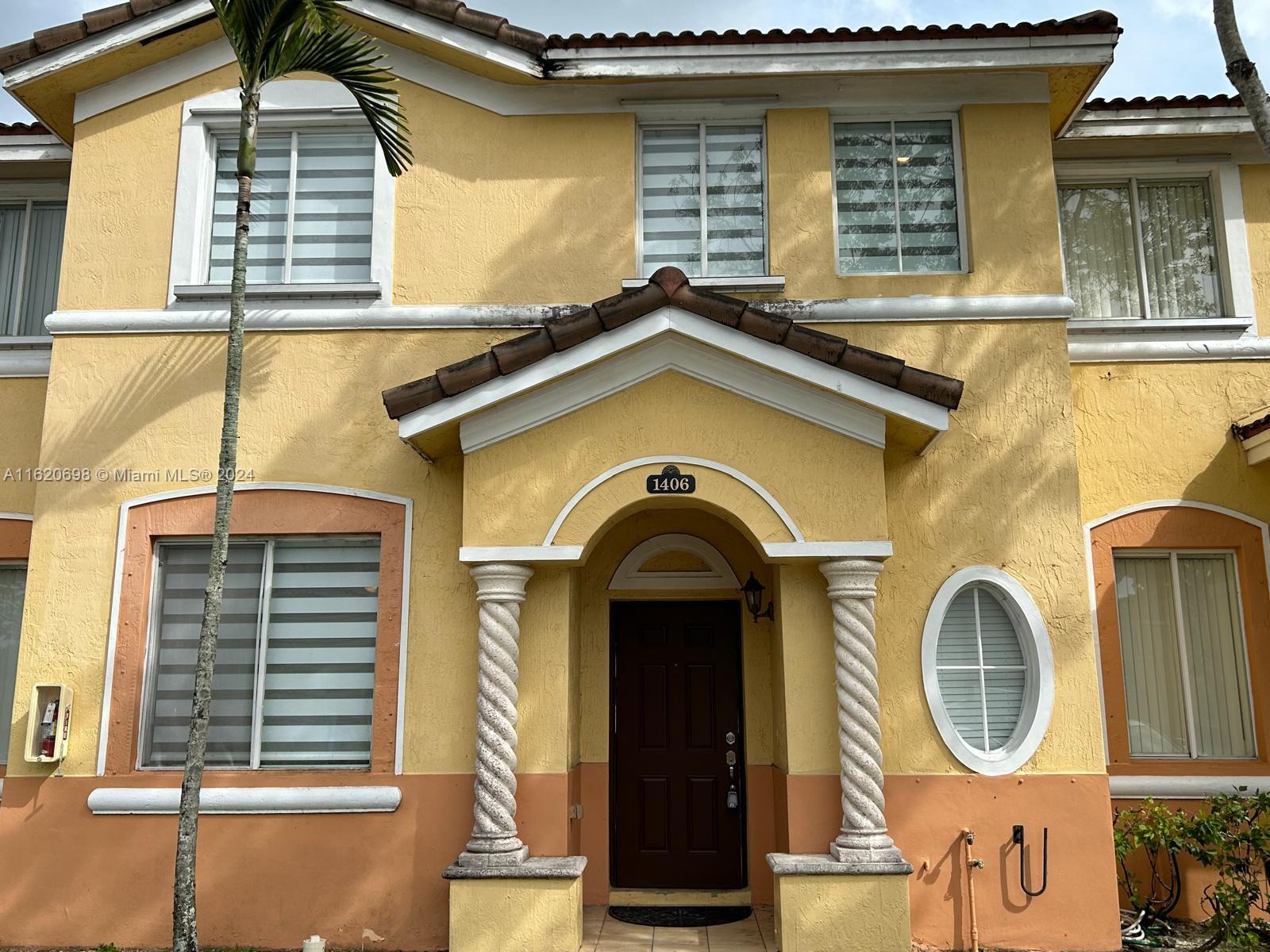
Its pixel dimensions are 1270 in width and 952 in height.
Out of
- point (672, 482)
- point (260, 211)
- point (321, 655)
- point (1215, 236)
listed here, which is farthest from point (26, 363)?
point (1215, 236)

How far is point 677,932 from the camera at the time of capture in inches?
297

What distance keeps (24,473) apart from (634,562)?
5.37 meters

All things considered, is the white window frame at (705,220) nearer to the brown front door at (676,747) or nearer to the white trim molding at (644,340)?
the white trim molding at (644,340)

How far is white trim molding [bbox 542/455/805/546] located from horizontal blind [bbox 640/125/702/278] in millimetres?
1936

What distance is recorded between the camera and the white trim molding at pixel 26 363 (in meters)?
9.16

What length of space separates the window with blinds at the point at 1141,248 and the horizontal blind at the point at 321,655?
665cm

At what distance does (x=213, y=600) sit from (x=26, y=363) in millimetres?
4157

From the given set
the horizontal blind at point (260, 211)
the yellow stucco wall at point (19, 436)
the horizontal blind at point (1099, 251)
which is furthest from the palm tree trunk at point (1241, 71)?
the yellow stucco wall at point (19, 436)

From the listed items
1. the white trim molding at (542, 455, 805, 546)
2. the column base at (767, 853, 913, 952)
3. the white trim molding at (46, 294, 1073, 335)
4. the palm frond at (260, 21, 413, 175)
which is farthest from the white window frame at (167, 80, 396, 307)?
the column base at (767, 853, 913, 952)

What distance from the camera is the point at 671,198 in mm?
8703

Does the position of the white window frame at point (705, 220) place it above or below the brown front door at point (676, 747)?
above

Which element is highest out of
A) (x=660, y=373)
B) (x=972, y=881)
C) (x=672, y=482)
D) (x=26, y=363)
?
(x=26, y=363)

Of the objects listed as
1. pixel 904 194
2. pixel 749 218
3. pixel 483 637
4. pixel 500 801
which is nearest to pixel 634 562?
pixel 483 637

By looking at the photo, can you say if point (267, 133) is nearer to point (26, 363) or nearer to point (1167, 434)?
point (26, 363)
